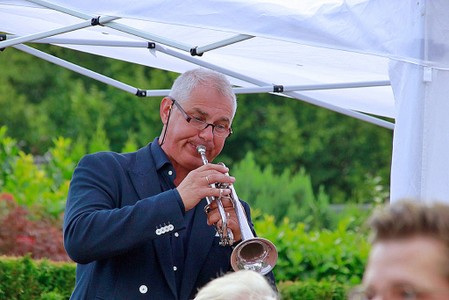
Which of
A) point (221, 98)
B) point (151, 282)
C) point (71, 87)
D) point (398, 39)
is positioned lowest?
point (71, 87)

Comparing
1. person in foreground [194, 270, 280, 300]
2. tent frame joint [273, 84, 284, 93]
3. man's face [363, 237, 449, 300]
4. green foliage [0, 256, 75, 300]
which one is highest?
man's face [363, 237, 449, 300]

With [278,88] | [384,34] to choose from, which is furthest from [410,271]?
[278,88]

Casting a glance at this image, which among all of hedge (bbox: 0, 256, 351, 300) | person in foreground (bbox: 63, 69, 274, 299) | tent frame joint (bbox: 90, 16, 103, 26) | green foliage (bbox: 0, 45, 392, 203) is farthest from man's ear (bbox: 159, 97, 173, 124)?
green foliage (bbox: 0, 45, 392, 203)

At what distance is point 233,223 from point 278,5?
2.78ft

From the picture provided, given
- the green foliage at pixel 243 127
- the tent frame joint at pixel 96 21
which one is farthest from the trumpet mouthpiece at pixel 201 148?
the green foliage at pixel 243 127

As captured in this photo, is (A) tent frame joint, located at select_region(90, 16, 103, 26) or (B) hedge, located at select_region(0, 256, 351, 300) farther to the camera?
(B) hedge, located at select_region(0, 256, 351, 300)

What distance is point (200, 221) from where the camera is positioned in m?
→ 3.92

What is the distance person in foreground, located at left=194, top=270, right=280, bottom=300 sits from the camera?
90.4 inches

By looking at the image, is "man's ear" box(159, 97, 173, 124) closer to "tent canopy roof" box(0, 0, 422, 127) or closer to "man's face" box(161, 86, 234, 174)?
"man's face" box(161, 86, 234, 174)

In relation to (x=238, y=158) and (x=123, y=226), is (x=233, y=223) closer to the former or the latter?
(x=123, y=226)

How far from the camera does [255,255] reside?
3750mm

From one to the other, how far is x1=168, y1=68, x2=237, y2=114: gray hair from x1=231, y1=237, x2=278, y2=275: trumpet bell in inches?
23.7

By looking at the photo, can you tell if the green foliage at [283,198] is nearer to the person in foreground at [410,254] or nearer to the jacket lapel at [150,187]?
the jacket lapel at [150,187]

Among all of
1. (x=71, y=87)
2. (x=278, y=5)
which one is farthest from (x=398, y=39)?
(x=71, y=87)
